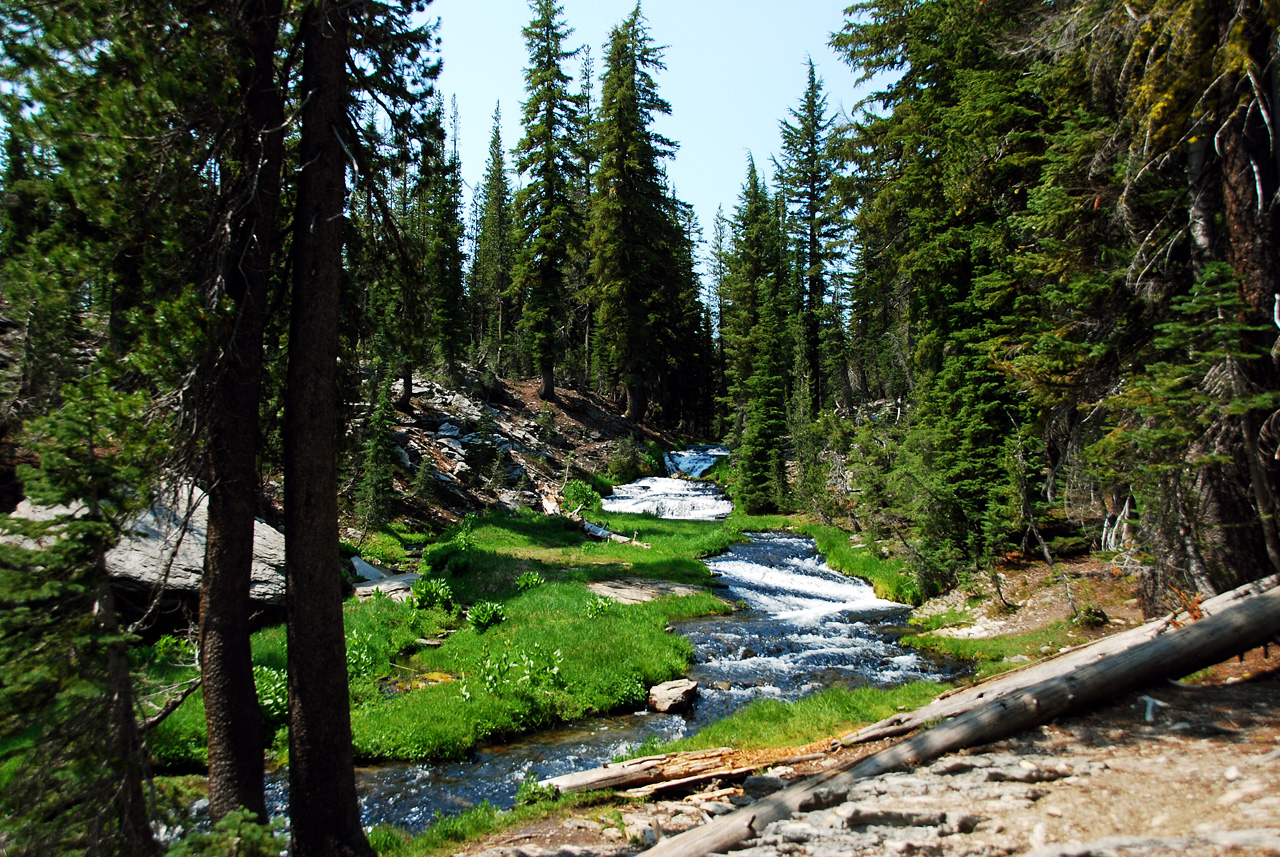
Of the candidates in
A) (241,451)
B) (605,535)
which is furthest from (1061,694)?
(605,535)

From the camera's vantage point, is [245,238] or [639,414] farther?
[639,414]

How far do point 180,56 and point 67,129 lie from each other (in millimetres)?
1029

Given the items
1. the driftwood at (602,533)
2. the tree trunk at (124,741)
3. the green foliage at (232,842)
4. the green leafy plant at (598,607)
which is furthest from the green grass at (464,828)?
the driftwood at (602,533)

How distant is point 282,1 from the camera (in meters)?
6.14

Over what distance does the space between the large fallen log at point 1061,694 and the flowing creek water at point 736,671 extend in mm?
3558

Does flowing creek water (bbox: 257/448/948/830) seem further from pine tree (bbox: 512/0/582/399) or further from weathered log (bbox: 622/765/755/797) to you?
pine tree (bbox: 512/0/582/399)

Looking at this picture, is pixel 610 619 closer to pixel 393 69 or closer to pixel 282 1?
pixel 393 69

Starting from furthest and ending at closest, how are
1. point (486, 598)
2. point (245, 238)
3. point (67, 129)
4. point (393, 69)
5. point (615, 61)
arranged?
point (615, 61), point (486, 598), point (393, 69), point (245, 238), point (67, 129)

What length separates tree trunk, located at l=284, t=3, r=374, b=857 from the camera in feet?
18.8

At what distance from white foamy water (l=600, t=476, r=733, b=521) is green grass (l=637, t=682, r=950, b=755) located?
66.5 ft

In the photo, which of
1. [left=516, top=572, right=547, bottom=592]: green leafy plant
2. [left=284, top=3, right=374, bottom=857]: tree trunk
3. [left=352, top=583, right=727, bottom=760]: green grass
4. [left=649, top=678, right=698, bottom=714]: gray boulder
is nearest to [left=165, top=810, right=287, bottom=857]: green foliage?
[left=284, top=3, right=374, bottom=857]: tree trunk

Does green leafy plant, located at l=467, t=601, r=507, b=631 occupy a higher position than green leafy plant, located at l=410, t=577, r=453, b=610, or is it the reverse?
green leafy plant, located at l=410, t=577, r=453, b=610

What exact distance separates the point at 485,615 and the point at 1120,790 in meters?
11.4

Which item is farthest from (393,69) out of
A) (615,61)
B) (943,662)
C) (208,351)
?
(615,61)
